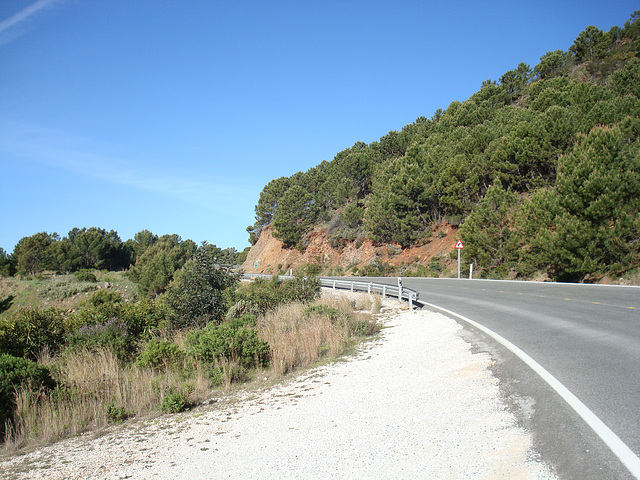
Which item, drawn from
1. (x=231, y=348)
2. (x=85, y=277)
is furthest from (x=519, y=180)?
(x=85, y=277)

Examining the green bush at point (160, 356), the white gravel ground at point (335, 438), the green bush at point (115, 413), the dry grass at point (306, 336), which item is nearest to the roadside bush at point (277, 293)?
the dry grass at point (306, 336)

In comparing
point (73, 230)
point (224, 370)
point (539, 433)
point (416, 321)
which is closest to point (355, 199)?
point (416, 321)

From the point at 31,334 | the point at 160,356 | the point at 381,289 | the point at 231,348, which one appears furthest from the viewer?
the point at 381,289

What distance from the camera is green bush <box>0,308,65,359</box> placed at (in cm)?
1315

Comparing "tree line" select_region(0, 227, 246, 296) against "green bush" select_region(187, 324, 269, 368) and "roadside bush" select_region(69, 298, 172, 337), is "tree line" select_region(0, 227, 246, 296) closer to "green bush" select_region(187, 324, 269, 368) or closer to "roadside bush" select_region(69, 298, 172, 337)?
"roadside bush" select_region(69, 298, 172, 337)

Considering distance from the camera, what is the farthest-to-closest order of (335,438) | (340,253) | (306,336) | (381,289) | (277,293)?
(340,253) → (381,289) → (277,293) → (306,336) → (335,438)

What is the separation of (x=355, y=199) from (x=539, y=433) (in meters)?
56.0

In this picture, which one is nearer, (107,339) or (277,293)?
(107,339)

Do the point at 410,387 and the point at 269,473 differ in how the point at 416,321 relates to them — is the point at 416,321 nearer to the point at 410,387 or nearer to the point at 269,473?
the point at 410,387

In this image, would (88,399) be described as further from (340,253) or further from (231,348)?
(340,253)

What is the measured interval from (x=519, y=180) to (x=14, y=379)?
36.1 meters

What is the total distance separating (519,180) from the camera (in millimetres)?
36375

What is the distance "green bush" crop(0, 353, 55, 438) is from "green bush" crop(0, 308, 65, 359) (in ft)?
17.9

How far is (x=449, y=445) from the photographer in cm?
424
